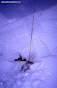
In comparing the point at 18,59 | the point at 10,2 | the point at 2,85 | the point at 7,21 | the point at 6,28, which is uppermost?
the point at 10,2

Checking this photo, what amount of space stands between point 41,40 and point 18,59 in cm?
44

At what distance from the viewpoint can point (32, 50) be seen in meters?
1.22

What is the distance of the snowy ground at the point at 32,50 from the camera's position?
92 centimetres

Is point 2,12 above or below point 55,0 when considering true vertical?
below

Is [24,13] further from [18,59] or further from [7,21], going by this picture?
[18,59]

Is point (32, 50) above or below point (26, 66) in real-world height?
above

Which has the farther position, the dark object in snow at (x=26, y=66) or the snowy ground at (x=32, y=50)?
the dark object in snow at (x=26, y=66)

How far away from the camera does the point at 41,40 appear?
4.10ft

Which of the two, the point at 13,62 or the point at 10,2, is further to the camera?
the point at 10,2

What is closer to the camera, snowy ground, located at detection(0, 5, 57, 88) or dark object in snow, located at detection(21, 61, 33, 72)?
snowy ground, located at detection(0, 5, 57, 88)

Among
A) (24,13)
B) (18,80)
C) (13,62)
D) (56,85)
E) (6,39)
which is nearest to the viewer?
(56,85)

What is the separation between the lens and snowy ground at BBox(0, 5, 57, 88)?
3.02 feet

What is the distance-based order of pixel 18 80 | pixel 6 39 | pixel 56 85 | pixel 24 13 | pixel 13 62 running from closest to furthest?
pixel 56 85, pixel 18 80, pixel 13 62, pixel 6 39, pixel 24 13

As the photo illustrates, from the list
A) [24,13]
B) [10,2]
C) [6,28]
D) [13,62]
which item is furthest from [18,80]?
[10,2]
